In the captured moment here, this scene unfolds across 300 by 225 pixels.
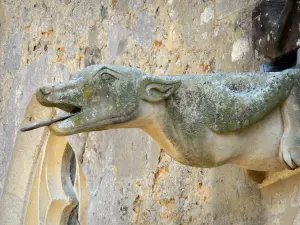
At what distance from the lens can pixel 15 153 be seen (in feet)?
14.7

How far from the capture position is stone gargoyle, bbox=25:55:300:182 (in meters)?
2.13

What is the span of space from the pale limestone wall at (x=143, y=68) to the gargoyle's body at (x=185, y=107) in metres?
0.32

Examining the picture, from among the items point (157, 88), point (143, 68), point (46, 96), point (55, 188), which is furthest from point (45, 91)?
point (55, 188)

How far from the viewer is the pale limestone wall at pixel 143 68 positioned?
8.75 feet

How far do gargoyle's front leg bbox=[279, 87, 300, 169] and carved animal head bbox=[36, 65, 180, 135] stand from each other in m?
0.31

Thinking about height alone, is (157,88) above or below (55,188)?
above

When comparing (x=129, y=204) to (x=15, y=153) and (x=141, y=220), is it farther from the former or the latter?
(x=15, y=153)

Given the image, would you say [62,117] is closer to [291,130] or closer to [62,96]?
[62,96]

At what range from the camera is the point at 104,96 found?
2.14 metres

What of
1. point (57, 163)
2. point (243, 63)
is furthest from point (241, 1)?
point (57, 163)

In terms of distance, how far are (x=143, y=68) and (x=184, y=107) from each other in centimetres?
119

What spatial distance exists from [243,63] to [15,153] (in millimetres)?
2103

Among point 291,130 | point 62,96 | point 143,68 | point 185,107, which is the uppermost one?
point 143,68

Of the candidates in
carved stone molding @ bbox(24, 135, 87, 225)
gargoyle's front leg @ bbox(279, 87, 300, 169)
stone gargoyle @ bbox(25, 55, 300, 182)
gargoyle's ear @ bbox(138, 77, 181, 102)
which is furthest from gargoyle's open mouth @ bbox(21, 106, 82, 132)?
carved stone molding @ bbox(24, 135, 87, 225)
